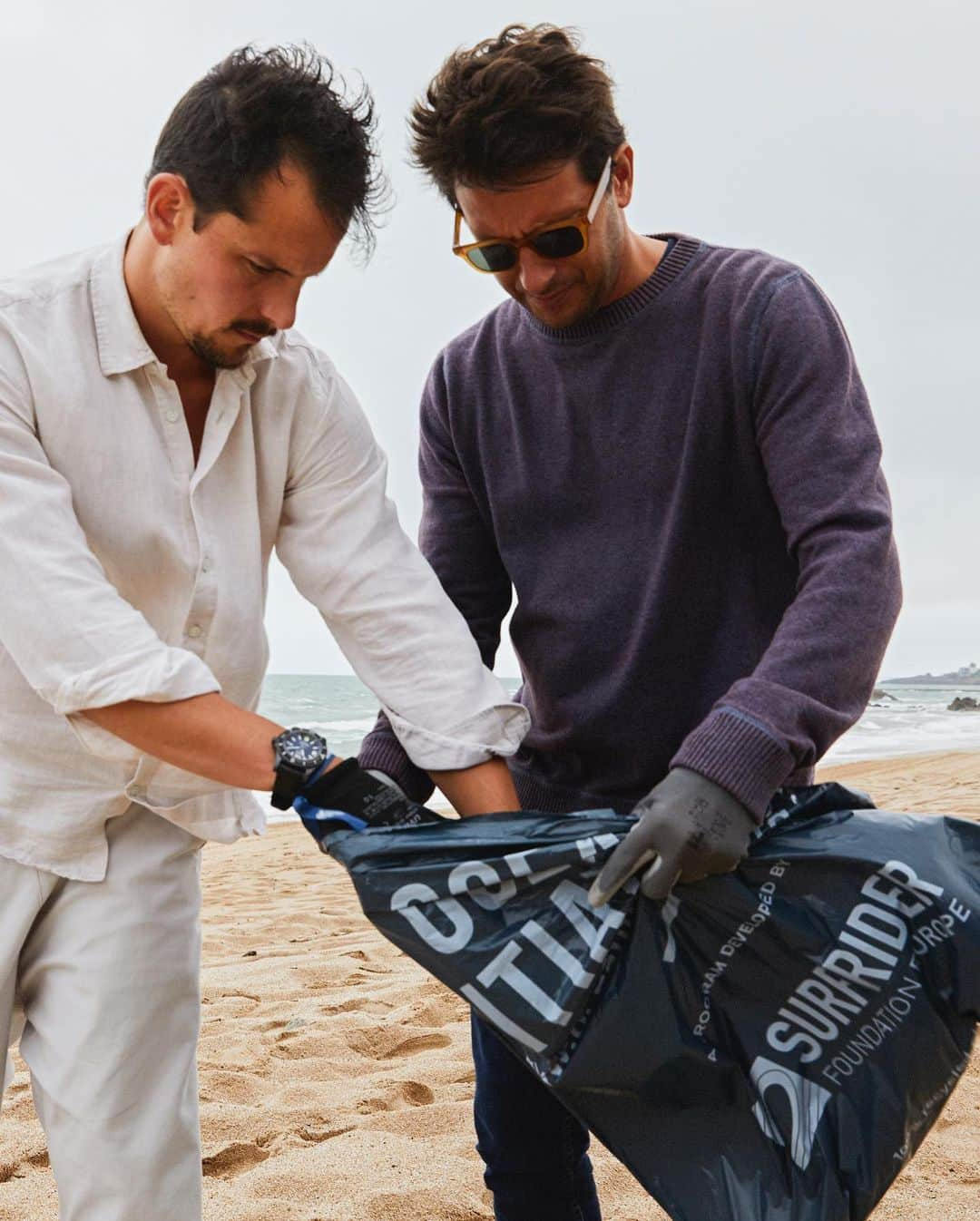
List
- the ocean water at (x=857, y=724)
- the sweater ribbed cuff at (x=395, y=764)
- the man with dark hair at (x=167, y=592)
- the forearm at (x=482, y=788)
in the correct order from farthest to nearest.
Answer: the ocean water at (x=857, y=724) < the sweater ribbed cuff at (x=395, y=764) < the forearm at (x=482, y=788) < the man with dark hair at (x=167, y=592)

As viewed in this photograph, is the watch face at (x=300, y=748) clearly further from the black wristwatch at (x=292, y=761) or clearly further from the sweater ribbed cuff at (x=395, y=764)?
the sweater ribbed cuff at (x=395, y=764)

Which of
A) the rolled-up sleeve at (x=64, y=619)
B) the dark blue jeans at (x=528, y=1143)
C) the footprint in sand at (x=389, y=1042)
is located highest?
the rolled-up sleeve at (x=64, y=619)

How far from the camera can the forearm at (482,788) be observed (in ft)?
6.38

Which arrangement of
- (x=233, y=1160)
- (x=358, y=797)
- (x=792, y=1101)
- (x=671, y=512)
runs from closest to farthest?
(x=792, y=1101) → (x=358, y=797) → (x=671, y=512) → (x=233, y=1160)

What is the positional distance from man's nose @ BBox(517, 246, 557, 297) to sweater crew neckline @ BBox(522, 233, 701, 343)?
0.09 m

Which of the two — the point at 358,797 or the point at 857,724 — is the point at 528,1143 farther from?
the point at 857,724

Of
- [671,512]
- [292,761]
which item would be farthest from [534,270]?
[292,761]

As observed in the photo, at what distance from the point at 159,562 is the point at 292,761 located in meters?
0.43

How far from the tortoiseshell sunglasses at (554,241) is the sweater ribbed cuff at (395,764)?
795 mm

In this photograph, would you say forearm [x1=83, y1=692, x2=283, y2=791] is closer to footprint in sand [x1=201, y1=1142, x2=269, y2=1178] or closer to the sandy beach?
the sandy beach

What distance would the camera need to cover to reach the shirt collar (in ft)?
6.08

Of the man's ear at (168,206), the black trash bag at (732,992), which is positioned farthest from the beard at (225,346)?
the black trash bag at (732,992)

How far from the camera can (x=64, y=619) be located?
1.64 metres

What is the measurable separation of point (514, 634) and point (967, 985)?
34.8 inches
